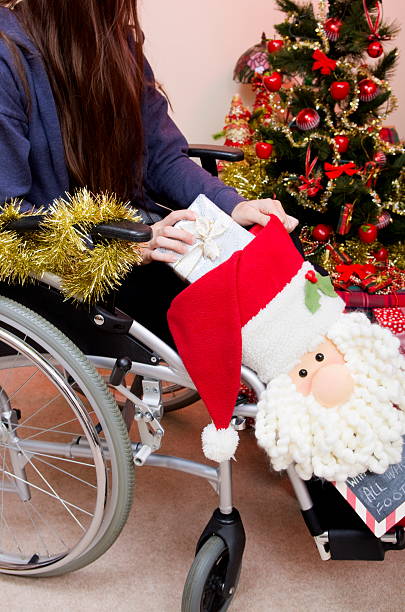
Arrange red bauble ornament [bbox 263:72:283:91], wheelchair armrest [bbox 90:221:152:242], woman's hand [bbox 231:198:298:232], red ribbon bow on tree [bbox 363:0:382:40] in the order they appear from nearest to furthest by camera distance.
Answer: wheelchair armrest [bbox 90:221:152:242] < woman's hand [bbox 231:198:298:232] < red ribbon bow on tree [bbox 363:0:382:40] < red bauble ornament [bbox 263:72:283:91]

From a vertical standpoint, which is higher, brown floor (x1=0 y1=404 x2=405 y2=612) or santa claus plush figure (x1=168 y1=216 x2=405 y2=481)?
santa claus plush figure (x1=168 y1=216 x2=405 y2=481)

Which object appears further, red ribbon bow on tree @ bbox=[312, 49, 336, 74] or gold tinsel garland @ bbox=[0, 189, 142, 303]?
red ribbon bow on tree @ bbox=[312, 49, 336, 74]

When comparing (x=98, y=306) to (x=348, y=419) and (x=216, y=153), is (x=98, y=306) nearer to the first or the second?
(x=348, y=419)

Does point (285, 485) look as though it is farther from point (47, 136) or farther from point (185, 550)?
point (47, 136)

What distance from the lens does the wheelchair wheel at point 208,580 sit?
3.08 feet

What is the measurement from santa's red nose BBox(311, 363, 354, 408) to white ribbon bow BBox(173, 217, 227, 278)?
0.74ft

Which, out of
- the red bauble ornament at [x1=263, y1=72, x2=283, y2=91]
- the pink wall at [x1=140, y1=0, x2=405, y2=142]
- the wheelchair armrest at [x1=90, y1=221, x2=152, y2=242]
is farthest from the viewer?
the pink wall at [x1=140, y1=0, x2=405, y2=142]

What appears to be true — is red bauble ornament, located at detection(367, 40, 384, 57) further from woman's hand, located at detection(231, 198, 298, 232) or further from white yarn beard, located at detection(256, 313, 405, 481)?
white yarn beard, located at detection(256, 313, 405, 481)

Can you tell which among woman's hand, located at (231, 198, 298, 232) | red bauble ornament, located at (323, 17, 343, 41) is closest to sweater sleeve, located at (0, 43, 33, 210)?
woman's hand, located at (231, 198, 298, 232)

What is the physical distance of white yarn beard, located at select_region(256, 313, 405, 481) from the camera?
2.67 ft

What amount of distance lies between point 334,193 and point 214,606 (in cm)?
103

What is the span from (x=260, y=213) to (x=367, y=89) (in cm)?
74

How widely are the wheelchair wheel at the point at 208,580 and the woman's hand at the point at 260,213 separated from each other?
1.68 feet

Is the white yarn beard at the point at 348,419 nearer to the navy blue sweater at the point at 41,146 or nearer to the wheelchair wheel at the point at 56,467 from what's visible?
the wheelchair wheel at the point at 56,467
